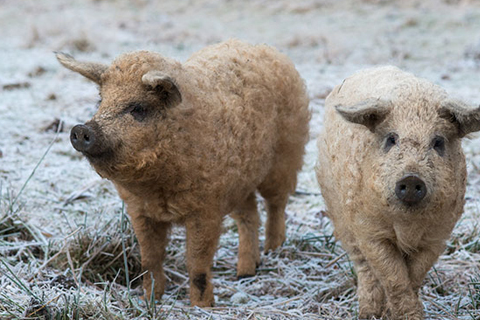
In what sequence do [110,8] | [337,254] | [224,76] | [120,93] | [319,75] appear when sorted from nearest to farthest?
[120,93], [224,76], [337,254], [319,75], [110,8]

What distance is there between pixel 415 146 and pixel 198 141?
57.0 inches

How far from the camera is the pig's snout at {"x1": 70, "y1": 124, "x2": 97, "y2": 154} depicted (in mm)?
4027

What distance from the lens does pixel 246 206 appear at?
5777 mm

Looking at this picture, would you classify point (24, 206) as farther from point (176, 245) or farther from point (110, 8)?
point (110, 8)

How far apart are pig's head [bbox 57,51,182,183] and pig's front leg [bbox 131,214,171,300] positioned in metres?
0.67

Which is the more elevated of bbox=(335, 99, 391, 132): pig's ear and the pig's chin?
bbox=(335, 99, 391, 132): pig's ear

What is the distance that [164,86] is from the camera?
4.27 metres

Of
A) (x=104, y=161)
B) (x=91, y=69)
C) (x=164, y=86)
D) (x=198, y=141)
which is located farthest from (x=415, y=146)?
(x=91, y=69)

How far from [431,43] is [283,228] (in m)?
8.10

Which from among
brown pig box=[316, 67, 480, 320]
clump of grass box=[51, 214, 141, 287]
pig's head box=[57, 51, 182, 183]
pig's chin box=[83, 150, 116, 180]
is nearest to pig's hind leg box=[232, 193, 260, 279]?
clump of grass box=[51, 214, 141, 287]

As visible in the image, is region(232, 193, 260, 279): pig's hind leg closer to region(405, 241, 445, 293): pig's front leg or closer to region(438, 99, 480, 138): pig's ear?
region(405, 241, 445, 293): pig's front leg

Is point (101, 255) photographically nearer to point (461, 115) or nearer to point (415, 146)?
point (415, 146)

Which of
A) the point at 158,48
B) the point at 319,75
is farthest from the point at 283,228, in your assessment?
the point at 158,48

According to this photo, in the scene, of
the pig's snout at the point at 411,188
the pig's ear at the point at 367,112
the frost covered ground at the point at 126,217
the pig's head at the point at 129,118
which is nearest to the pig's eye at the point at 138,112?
the pig's head at the point at 129,118
